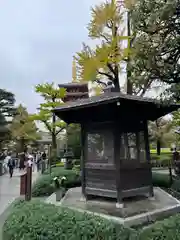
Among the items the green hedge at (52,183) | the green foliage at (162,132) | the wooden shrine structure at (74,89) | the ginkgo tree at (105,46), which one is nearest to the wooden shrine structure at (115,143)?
the green hedge at (52,183)

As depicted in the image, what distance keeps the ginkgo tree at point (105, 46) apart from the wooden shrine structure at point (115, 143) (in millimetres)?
7157

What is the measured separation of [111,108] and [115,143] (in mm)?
951

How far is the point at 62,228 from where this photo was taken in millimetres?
3844

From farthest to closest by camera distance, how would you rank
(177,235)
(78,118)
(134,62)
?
(78,118)
(134,62)
(177,235)

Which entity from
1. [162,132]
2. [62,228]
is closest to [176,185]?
[62,228]

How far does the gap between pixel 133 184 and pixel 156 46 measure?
12.1 feet

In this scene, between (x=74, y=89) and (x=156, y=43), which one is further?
(x=74, y=89)

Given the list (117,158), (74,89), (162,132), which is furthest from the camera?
(74,89)

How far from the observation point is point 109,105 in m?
6.14

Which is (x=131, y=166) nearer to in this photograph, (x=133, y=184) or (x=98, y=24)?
(x=133, y=184)

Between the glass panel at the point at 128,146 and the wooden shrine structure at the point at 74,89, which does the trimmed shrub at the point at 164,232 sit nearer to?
the glass panel at the point at 128,146

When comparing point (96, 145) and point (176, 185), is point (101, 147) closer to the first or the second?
point (96, 145)

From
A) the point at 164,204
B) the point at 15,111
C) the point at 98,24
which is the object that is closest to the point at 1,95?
the point at 15,111

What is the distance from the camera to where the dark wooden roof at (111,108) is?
5.94 m
